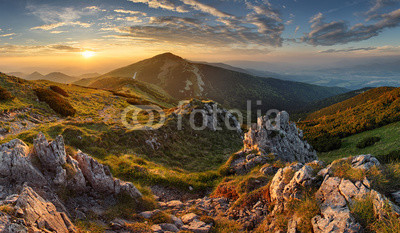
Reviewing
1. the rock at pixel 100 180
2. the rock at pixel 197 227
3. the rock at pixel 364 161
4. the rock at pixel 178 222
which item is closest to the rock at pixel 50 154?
the rock at pixel 100 180

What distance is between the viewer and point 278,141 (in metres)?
29.8

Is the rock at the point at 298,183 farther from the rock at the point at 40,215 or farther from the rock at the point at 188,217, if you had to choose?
the rock at the point at 40,215

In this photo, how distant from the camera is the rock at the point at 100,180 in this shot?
13234mm

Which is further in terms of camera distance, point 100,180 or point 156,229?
point 100,180

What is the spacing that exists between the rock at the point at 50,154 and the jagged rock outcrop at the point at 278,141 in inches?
859

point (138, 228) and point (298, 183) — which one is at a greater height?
point (298, 183)

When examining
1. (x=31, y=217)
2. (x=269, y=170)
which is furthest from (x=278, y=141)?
(x=31, y=217)

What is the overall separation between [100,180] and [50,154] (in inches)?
145

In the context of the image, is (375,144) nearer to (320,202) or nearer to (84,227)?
(320,202)

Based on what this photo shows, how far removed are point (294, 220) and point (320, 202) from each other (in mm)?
1594

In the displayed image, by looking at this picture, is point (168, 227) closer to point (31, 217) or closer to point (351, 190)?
point (31, 217)

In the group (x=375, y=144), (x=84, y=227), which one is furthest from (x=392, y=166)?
(x=375, y=144)

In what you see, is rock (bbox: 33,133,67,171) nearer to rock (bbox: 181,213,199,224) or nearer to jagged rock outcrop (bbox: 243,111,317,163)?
rock (bbox: 181,213,199,224)

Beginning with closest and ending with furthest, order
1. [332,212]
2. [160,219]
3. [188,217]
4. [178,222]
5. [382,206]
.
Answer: [382,206]
[332,212]
[160,219]
[178,222]
[188,217]
